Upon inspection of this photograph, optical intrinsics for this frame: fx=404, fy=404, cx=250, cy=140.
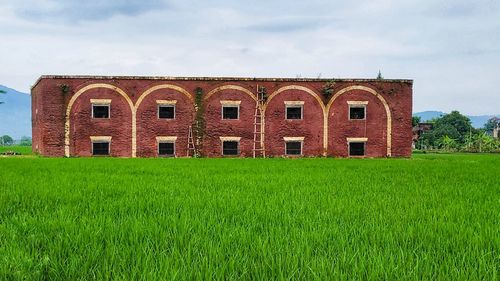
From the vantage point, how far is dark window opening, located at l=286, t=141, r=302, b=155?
27.4 meters

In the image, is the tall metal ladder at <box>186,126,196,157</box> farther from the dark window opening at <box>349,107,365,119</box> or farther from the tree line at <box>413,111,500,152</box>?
the tree line at <box>413,111,500,152</box>

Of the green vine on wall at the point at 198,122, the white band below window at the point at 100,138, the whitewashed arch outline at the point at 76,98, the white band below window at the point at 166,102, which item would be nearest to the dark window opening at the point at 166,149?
the green vine on wall at the point at 198,122

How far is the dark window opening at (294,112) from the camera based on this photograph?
27.5 metres

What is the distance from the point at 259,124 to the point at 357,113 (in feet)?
22.4

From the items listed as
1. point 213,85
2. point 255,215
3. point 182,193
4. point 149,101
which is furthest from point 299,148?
point 255,215

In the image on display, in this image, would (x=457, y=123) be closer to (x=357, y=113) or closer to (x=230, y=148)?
(x=357, y=113)

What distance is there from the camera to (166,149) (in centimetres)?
2666

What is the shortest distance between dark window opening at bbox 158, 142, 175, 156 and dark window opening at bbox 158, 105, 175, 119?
70.2 inches

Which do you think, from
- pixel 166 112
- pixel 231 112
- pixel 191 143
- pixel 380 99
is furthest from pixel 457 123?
pixel 166 112

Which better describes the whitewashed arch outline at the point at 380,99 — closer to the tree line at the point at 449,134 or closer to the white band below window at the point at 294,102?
the white band below window at the point at 294,102

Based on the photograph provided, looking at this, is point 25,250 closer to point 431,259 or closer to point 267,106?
point 431,259

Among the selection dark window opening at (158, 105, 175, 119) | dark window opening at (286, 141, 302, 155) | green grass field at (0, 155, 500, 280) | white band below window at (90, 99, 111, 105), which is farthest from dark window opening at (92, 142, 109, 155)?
green grass field at (0, 155, 500, 280)

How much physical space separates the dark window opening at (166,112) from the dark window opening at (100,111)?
339 centimetres

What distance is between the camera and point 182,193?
21.2ft
